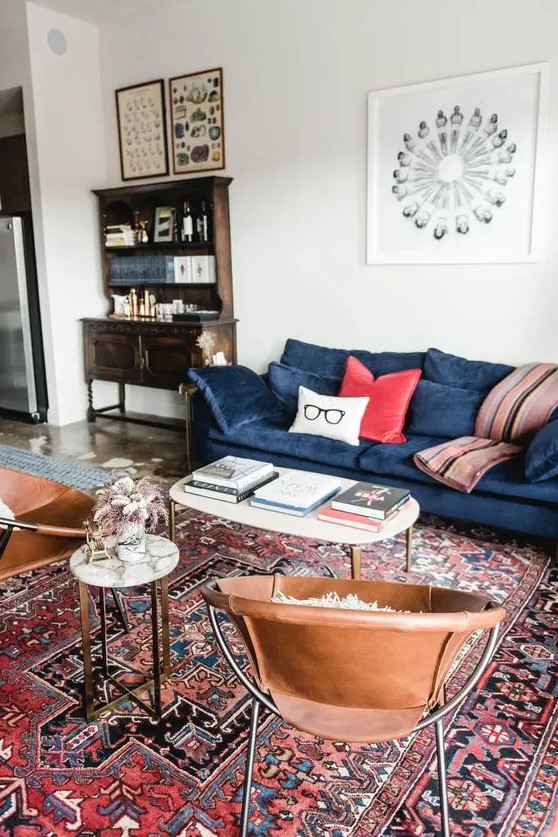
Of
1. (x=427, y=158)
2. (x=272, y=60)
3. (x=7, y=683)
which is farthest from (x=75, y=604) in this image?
(x=272, y=60)

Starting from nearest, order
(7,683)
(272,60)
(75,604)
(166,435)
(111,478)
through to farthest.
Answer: (7,683), (75,604), (111,478), (272,60), (166,435)

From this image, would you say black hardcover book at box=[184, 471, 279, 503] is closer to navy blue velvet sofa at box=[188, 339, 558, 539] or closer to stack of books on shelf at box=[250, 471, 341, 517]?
stack of books on shelf at box=[250, 471, 341, 517]

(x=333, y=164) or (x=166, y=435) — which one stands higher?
(x=333, y=164)

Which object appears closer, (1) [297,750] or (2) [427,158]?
(1) [297,750]

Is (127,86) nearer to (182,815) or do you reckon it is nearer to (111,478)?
(111,478)

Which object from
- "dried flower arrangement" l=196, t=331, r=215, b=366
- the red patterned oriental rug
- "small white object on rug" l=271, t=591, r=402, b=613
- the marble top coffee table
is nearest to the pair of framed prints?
"dried flower arrangement" l=196, t=331, r=215, b=366

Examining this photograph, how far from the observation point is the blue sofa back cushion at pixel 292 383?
14.0ft

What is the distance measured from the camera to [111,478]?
14.1 feet

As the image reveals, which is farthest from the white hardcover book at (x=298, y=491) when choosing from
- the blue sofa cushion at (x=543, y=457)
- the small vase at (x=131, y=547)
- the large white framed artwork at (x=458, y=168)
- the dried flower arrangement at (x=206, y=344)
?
the dried flower arrangement at (x=206, y=344)

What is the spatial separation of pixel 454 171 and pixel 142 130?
2.69 meters

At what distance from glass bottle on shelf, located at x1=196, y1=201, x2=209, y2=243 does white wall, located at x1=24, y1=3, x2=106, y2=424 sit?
119 cm

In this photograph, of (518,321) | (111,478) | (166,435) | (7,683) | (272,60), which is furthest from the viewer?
(166,435)

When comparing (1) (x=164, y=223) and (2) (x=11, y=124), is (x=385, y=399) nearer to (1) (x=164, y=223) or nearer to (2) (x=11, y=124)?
(1) (x=164, y=223)

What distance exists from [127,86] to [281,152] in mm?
1636
